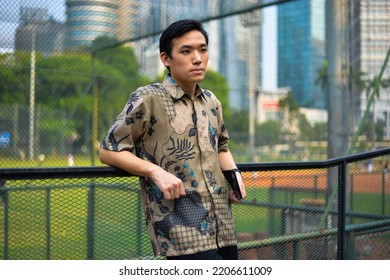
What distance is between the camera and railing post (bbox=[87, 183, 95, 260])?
2.55 meters

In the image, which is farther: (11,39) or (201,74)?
(11,39)

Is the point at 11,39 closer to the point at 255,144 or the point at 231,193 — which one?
the point at 231,193

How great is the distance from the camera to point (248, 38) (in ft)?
40.5

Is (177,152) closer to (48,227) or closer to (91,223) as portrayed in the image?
(48,227)

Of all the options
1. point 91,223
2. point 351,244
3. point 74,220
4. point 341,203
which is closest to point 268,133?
point 351,244

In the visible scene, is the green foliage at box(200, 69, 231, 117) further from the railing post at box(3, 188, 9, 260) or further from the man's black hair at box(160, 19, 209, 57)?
the man's black hair at box(160, 19, 209, 57)

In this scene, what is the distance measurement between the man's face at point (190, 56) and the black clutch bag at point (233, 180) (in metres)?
0.42

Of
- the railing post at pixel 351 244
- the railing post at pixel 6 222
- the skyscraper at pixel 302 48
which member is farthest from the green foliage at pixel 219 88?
the railing post at pixel 6 222

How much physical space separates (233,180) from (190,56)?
533 millimetres

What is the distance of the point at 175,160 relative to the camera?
6.01 feet

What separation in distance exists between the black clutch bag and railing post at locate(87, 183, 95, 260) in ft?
2.42

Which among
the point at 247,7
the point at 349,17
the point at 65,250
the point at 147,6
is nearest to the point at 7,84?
the point at 147,6

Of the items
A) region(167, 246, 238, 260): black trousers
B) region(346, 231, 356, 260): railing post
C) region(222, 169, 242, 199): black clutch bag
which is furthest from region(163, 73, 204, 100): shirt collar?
region(346, 231, 356, 260): railing post
